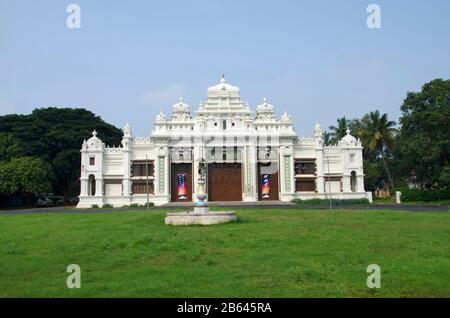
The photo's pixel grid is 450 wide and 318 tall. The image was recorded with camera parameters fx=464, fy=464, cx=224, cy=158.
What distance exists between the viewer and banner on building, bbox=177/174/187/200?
56.7 metres

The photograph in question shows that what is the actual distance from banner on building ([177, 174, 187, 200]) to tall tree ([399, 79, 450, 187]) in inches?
1067

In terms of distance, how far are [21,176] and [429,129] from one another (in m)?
48.3

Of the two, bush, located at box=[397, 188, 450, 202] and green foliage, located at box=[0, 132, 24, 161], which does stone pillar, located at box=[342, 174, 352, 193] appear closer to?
bush, located at box=[397, 188, 450, 202]

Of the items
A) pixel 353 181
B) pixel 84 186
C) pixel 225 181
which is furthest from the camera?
pixel 353 181

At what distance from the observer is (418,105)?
186ft

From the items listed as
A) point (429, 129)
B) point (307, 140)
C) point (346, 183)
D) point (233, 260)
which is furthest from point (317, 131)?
point (233, 260)

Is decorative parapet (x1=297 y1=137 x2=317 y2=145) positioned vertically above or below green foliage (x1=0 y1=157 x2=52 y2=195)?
above

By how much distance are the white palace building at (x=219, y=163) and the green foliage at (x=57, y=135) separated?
1044 cm

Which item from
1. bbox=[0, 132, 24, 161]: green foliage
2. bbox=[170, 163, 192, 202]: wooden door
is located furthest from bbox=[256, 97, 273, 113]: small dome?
bbox=[0, 132, 24, 161]: green foliage

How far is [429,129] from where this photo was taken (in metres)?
54.6

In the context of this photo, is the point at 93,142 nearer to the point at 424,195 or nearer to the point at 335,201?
the point at 335,201

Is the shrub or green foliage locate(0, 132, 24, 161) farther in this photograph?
green foliage locate(0, 132, 24, 161)

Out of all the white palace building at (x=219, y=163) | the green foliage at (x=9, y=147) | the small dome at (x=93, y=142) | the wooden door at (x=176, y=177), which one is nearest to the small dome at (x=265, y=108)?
the white palace building at (x=219, y=163)
